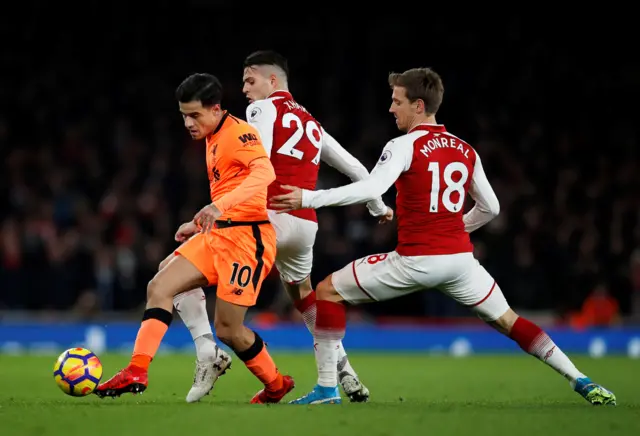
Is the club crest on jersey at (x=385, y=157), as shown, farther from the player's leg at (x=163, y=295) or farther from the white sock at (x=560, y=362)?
the white sock at (x=560, y=362)

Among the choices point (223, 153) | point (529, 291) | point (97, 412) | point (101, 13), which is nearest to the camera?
point (97, 412)

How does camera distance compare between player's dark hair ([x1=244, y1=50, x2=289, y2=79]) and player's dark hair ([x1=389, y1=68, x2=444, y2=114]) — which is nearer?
player's dark hair ([x1=389, y1=68, x2=444, y2=114])

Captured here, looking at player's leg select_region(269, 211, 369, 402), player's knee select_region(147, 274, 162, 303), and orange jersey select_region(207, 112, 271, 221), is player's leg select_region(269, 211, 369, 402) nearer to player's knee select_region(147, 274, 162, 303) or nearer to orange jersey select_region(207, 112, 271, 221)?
orange jersey select_region(207, 112, 271, 221)

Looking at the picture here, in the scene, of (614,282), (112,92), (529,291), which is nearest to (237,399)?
(529,291)

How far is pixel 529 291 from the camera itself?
1730 centimetres

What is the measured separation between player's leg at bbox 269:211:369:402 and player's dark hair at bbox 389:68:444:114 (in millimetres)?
1268

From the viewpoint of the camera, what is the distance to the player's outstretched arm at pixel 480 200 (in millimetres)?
7656

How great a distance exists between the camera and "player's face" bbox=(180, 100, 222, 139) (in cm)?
721

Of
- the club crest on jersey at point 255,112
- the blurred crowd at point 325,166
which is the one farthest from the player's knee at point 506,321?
the blurred crowd at point 325,166

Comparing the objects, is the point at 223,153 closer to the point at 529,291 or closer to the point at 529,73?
the point at 529,291

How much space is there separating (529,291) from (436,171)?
10487 mm

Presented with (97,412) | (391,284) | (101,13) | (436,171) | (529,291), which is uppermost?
(101,13)

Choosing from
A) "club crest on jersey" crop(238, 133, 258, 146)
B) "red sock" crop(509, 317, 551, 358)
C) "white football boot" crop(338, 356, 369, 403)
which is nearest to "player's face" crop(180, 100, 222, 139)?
"club crest on jersey" crop(238, 133, 258, 146)

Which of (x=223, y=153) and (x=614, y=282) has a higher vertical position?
(x=223, y=153)
